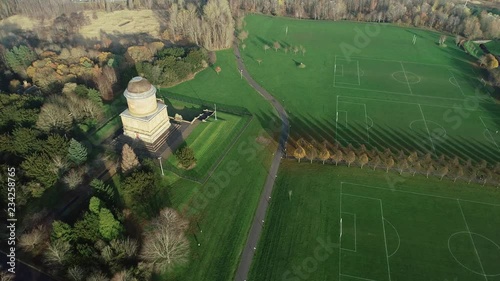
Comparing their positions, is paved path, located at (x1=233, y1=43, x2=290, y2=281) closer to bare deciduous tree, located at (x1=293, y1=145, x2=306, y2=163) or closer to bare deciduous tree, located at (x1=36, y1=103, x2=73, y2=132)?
bare deciduous tree, located at (x1=293, y1=145, x2=306, y2=163)

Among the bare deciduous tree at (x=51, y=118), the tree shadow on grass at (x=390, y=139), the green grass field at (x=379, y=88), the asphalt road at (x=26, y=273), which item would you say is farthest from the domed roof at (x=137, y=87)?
the green grass field at (x=379, y=88)

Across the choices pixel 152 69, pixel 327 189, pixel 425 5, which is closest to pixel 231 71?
pixel 152 69

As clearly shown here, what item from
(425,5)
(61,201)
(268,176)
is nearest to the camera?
(61,201)

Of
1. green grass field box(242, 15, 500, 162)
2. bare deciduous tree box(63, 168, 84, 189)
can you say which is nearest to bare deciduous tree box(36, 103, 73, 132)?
bare deciduous tree box(63, 168, 84, 189)

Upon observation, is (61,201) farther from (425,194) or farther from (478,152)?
(478,152)

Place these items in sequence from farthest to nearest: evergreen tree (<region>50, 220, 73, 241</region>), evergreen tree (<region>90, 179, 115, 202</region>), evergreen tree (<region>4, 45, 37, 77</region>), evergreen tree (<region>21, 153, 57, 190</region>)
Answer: evergreen tree (<region>4, 45, 37, 77</region>), evergreen tree (<region>21, 153, 57, 190</region>), evergreen tree (<region>90, 179, 115, 202</region>), evergreen tree (<region>50, 220, 73, 241</region>)

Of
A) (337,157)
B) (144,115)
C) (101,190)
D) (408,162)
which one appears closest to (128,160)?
(101,190)

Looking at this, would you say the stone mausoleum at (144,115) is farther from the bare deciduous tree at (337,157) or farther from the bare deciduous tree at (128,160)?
the bare deciduous tree at (337,157)
